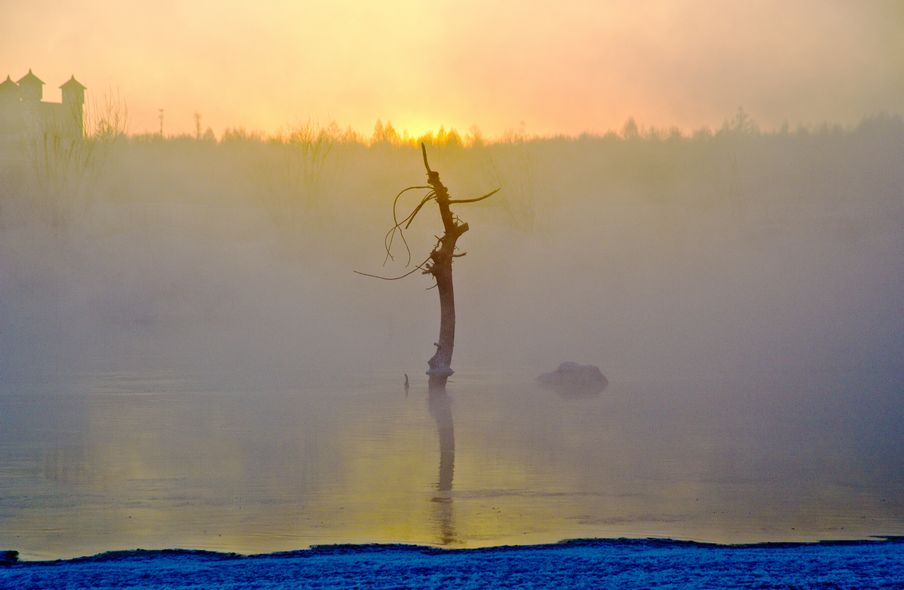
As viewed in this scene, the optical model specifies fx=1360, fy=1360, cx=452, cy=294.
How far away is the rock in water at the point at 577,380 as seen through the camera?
1798 centimetres

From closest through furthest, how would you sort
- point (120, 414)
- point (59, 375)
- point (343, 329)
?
point (120, 414)
point (59, 375)
point (343, 329)

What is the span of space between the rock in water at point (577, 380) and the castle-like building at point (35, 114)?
21403 millimetres

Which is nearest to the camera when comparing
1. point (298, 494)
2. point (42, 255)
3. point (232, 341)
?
point (298, 494)

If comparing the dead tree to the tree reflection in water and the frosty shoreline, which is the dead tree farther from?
the frosty shoreline

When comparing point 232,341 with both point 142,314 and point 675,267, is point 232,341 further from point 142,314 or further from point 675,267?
point 675,267

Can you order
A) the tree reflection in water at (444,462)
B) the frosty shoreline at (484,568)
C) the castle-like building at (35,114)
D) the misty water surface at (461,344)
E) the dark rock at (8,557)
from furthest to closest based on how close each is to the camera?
1. the castle-like building at (35,114)
2. the misty water surface at (461,344)
3. the tree reflection in water at (444,462)
4. the dark rock at (8,557)
5. the frosty shoreline at (484,568)

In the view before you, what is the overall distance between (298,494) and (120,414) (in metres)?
5.49

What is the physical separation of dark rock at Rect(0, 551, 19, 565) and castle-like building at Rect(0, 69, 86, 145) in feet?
97.3

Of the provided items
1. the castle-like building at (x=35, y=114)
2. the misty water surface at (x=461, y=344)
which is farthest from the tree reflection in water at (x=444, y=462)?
the castle-like building at (x=35, y=114)

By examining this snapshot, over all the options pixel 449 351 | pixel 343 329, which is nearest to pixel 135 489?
pixel 449 351

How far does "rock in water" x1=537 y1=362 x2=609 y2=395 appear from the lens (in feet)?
59.0

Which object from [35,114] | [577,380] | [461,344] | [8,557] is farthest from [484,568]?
[35,114]

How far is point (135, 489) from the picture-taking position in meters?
9.90

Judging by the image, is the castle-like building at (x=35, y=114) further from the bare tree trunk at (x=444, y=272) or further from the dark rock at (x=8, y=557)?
the dark rock at (x=8, y=557)
